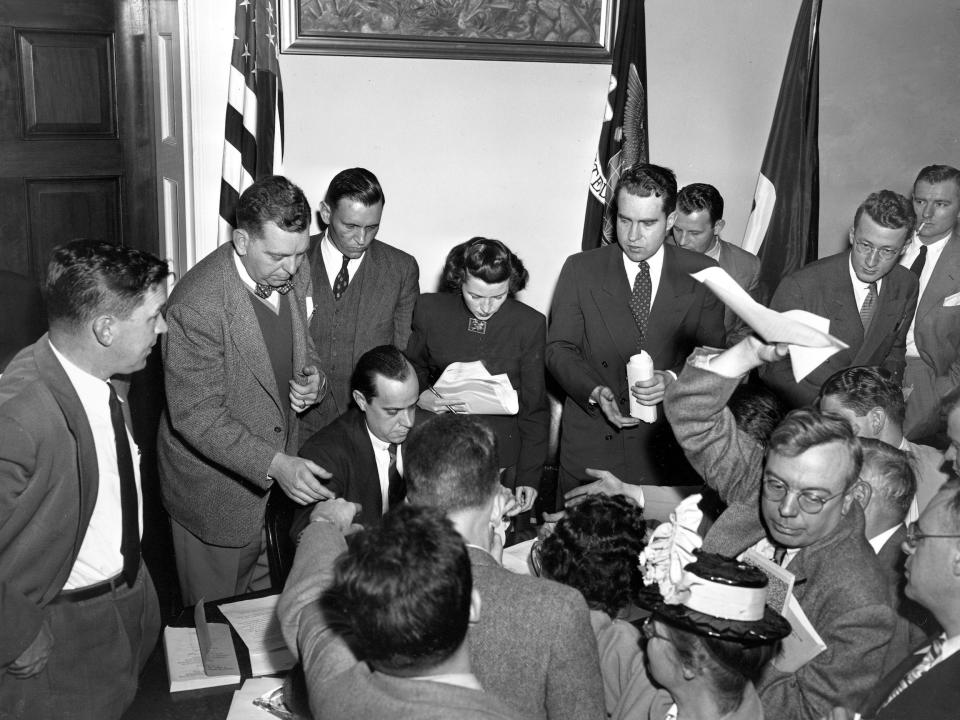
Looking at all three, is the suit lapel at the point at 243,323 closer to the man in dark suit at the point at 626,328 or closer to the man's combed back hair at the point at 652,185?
the man in dark suit at the point at 626,328

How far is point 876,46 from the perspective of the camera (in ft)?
18.0

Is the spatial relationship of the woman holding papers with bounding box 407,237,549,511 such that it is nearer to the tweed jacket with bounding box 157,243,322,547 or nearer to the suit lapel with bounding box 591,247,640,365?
the suit lapel with bounding box 591,247,640,365

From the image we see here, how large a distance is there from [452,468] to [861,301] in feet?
8.75

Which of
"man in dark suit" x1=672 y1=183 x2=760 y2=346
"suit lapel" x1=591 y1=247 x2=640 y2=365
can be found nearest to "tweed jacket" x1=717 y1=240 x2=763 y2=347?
"man in dark suit" x1=672 y1=183 x2=760 y2=346

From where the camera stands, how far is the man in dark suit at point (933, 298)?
4.13 metres

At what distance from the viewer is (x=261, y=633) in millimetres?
2332

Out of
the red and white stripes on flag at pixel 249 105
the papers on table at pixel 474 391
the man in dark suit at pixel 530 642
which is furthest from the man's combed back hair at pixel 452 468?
the red and white stripes on flag at pixel 249 105

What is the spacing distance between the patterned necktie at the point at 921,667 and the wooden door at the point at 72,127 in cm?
401

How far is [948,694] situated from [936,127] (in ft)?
15.9

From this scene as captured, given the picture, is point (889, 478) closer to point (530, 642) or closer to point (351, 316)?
point (530, 642)

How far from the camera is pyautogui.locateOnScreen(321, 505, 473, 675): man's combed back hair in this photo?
139 cm

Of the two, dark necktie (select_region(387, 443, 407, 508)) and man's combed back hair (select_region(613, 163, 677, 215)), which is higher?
man's combed back hair (select_region(613, 163, 677, 215))

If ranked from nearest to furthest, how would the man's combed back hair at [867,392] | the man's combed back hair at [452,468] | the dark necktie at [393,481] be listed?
the man's combed back hair at [452,468], the man's combed back hair at [867,392], the dark necktie at [393,481]

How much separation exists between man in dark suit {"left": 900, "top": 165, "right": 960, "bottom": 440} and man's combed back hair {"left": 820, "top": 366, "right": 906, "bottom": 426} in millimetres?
1306
